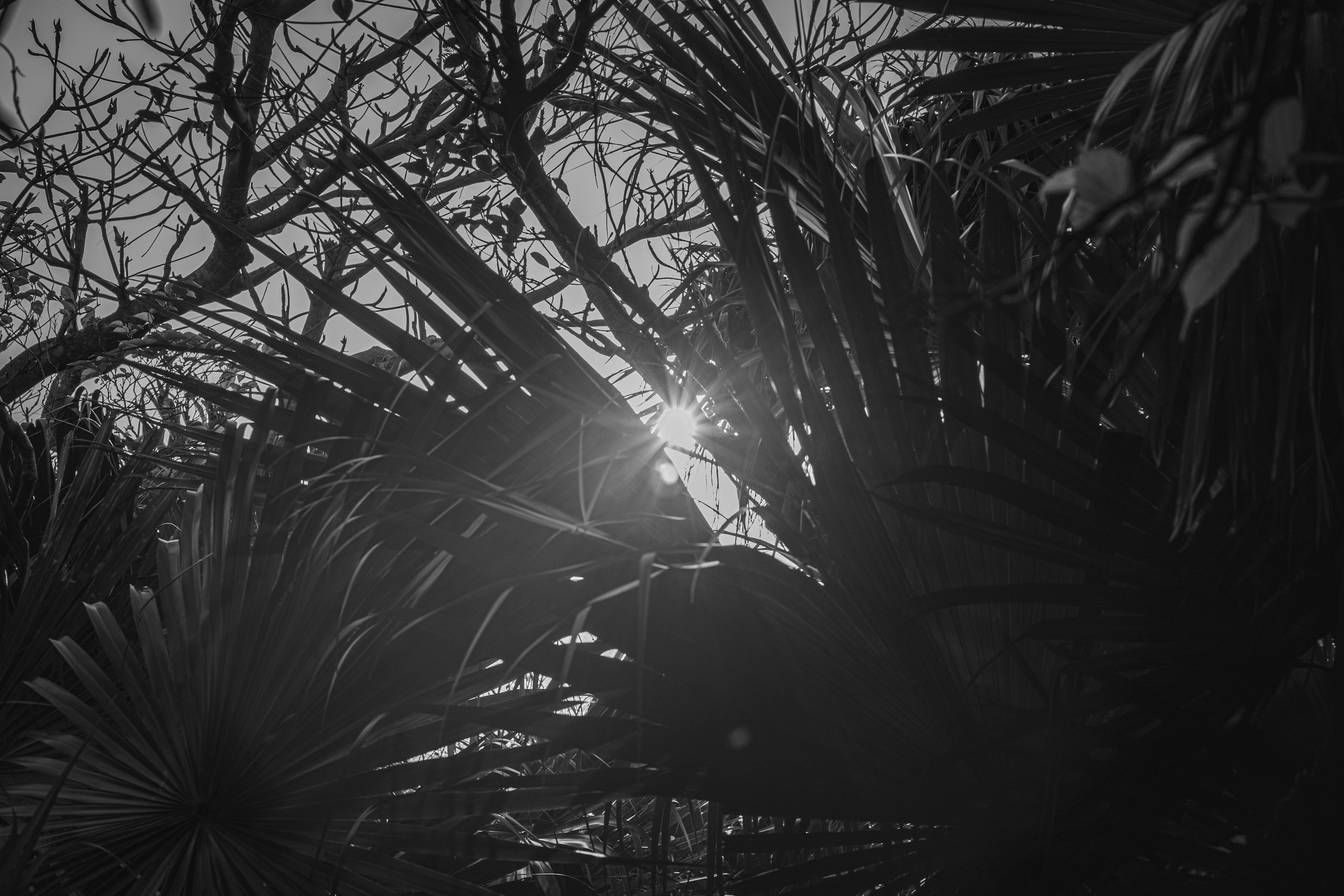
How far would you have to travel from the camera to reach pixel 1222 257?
318 mm

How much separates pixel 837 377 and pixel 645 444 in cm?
22

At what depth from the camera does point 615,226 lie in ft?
7.00

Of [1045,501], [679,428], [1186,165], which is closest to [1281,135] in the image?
[1186,165]

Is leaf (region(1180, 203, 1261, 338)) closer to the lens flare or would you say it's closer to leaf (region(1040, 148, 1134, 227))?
leaf (region(1040, 148, 1134, 227))

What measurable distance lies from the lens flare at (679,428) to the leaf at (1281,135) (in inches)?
23.7

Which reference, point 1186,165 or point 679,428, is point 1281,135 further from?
point 679,428

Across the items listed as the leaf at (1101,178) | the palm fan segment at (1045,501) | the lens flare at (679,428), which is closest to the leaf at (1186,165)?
the leaf at (1101,178)

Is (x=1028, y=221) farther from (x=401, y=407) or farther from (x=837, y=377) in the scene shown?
(x=401, y=407)

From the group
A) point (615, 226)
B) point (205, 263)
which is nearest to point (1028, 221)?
point (615, 226)

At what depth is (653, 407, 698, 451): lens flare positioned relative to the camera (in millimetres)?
906

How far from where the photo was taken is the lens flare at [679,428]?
2.97ft

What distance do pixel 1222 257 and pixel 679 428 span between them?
642mm

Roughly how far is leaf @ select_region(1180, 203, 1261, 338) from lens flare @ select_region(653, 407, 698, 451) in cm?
59

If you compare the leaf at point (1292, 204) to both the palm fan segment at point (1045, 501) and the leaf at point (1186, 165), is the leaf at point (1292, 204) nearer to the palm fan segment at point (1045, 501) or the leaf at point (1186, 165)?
the leaf at point (1186, 165)
